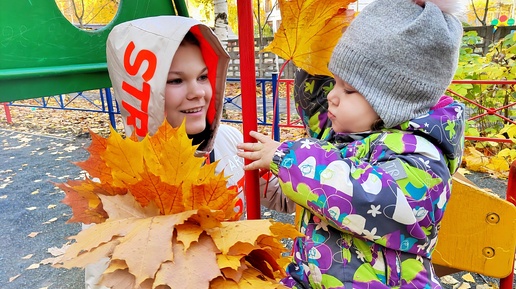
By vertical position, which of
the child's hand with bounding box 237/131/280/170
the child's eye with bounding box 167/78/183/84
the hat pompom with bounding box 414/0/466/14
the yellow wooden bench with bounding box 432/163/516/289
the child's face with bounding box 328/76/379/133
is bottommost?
the yellow wooden bench with bounding box 432/163/516/289

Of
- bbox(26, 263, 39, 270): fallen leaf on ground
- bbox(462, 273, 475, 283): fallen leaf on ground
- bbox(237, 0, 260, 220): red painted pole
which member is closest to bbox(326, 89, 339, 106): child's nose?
bbox(237, 0, 260, 220): red painted pole

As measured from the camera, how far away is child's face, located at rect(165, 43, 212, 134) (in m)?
1.22

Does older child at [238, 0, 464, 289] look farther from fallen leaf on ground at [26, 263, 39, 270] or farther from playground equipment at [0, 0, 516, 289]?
fallen leaf on ground at [26, 263, 39, 270]

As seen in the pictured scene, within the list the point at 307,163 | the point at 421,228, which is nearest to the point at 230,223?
the point at 307,163

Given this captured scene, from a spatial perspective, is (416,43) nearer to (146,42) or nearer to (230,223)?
(230,223)

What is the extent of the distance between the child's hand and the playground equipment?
0.8 inches

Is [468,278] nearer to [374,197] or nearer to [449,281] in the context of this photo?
[449,281]

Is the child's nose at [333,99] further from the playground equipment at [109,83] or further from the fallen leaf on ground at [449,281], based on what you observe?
the fallen leaf on ground at [449,281]

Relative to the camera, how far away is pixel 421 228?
94cm

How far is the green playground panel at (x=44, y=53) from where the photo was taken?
1.02m

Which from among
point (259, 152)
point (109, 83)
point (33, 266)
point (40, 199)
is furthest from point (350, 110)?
point (40, 199)

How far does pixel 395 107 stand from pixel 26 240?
3.86 metres

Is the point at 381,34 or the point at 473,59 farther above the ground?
the point at 381,34

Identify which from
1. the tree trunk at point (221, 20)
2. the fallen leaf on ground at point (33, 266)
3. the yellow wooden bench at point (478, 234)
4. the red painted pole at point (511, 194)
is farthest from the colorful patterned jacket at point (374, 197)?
the tree trunk at point (221, 20)
